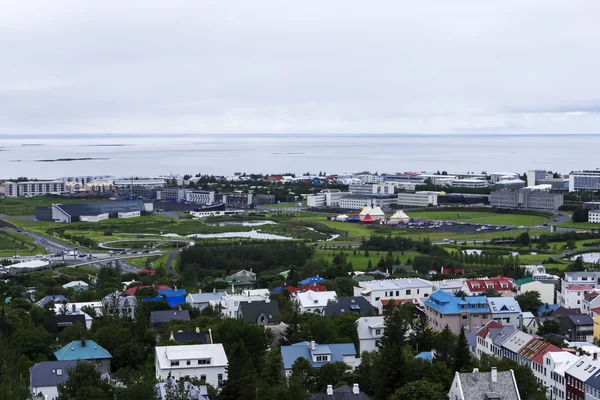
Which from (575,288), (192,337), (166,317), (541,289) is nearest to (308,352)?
(192,337)

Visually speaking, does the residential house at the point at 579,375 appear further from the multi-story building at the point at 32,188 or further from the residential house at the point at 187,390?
the multi-story building at the point at 32,188

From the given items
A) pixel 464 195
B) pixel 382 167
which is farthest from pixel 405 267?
pixel 382 167


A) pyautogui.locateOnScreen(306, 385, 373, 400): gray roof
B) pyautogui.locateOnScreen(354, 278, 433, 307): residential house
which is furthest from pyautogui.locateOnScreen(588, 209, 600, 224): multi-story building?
pyautogui.locateOnScreen(306, 385, 373, 400): gray roof

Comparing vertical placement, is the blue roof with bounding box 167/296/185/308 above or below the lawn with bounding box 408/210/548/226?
below

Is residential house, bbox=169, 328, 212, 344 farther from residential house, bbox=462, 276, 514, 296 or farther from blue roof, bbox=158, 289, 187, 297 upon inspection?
residential house, bbox=462, 276, 514, 296

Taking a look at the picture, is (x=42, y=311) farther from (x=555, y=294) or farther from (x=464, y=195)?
(x=464, y=195)

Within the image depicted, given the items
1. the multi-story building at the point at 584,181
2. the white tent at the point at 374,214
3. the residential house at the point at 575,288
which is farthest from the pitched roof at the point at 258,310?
the multi-story building at the point at 584,181

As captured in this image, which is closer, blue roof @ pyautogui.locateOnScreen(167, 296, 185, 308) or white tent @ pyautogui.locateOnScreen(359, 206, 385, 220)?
blue roof @ pyautogui.locateOnScreen(167, 296, 185, 308)
